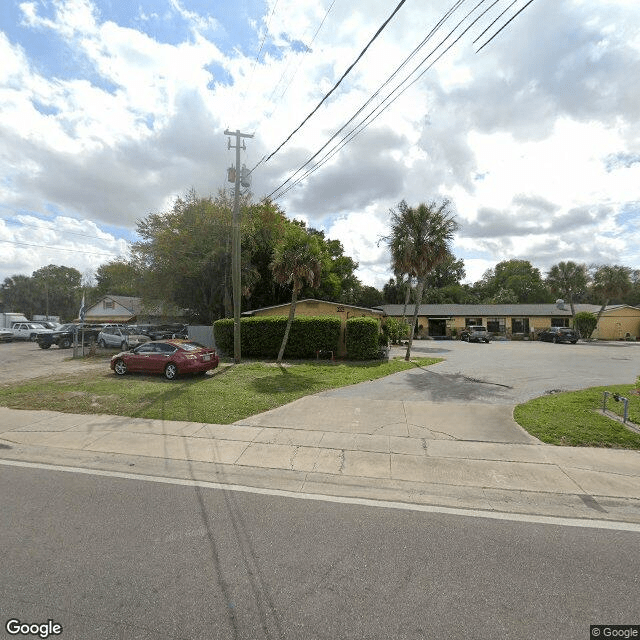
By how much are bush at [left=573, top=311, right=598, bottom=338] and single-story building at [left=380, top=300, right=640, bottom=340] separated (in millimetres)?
1335

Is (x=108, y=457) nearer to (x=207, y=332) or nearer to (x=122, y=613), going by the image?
(x=122, y=613)

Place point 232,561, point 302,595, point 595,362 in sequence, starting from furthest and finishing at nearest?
point 595,362, point 232,561, point 302,595

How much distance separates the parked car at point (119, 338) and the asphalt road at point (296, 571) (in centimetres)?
1960

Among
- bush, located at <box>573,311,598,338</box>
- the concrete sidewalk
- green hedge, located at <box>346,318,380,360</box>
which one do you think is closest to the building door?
bush, located at <box>573,311,598,338</box>

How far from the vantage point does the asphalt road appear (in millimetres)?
2543

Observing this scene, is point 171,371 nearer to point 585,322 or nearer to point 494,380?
point 494,380

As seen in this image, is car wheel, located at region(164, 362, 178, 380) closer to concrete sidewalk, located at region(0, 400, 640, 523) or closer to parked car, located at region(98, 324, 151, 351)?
concrete sidewalk, located at region(0, 400, 640, 523)

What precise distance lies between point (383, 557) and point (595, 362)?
19980mm

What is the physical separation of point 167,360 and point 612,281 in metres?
42.8

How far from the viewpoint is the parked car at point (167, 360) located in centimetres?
1266

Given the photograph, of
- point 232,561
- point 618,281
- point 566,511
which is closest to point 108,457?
point 232,561

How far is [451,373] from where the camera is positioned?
46.8 ft

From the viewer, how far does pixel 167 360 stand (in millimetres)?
12742

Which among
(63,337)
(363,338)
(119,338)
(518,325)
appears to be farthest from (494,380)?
(518,325)
